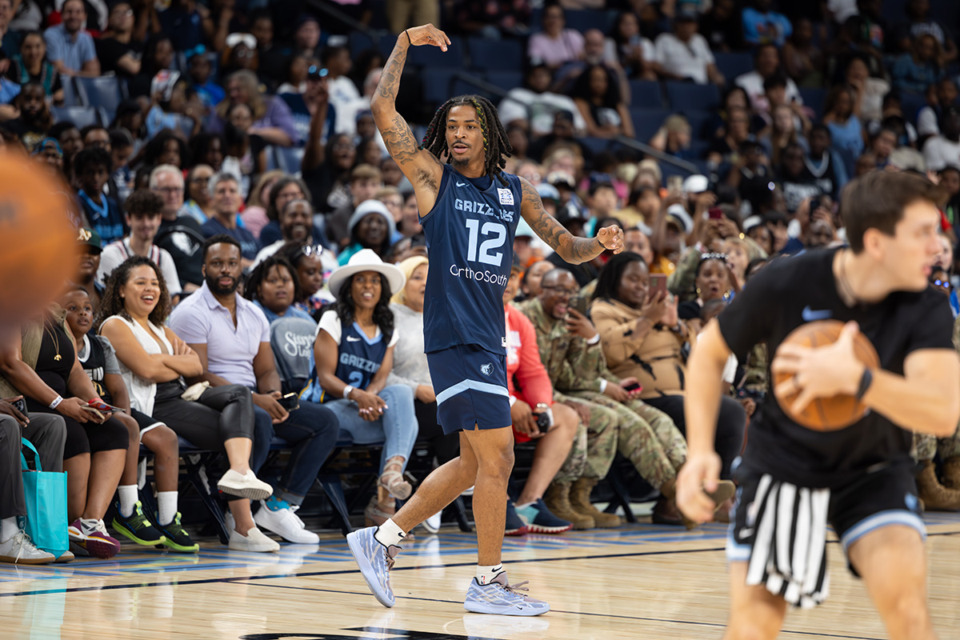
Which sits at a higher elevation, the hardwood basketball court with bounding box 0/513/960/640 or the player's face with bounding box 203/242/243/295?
the player's face with bounding box 203/242/243/295

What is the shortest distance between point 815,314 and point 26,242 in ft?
6.20

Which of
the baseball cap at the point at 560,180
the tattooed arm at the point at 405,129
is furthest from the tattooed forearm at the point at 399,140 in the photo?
the baseball cap at the point at 560,180

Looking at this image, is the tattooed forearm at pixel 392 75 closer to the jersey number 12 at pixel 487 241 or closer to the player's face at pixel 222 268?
the jersey number 12 at pixel 487 241

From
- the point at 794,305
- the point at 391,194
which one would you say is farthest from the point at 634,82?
the point at 794,305

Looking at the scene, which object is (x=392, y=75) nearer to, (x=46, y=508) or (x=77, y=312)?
(x=77, y=312)

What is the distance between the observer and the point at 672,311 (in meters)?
9.30

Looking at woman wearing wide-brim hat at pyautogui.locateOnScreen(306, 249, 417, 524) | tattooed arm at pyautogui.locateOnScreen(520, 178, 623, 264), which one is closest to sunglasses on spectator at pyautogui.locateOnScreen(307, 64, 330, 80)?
woman wearing wide-brim hat at pyautogui.locateOnScreen(306, 249, 417, 524)

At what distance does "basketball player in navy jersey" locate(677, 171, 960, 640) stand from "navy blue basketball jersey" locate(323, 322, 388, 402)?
498 cm

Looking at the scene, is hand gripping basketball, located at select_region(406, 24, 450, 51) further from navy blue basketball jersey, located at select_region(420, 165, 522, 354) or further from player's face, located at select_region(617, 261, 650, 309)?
player's face, located at select_region(617, 261, 650, 309)

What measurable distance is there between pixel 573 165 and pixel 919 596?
10.5m

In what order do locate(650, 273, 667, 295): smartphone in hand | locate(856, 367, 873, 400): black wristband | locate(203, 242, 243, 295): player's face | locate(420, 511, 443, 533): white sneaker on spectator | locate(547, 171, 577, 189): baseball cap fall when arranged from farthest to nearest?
locate(547, 171, 577, 189): baseball cap
locate(650, 273, 667, 295): smartphone in hand
locate(420, 511, 443, 533): white sneaker on spectator
locate(203, 242, 243, 295): player's face
locate(856, 367, 873, 400): black wristband

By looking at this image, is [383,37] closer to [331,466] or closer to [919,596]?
[331,466]

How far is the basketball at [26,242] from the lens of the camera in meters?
2.32

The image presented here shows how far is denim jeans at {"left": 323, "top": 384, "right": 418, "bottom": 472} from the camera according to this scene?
7902 millimetres
